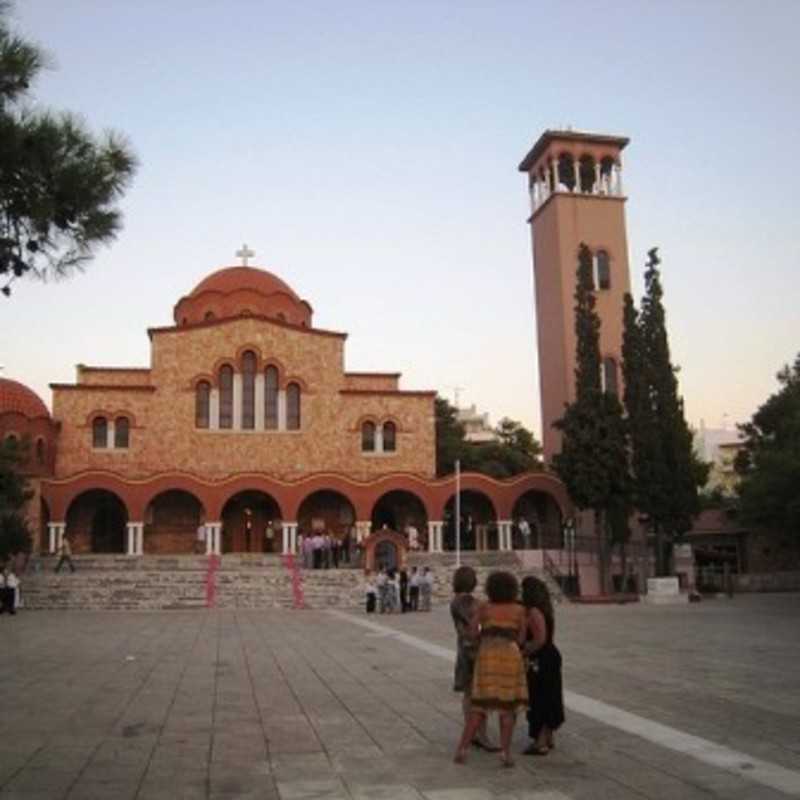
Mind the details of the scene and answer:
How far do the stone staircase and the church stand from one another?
91.1 inches

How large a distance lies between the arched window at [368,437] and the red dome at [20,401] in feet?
40.8

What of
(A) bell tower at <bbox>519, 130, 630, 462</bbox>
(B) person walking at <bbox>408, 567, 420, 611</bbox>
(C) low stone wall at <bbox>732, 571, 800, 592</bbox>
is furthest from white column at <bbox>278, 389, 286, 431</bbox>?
(C) low stone wall at <bbox>732, 571, 800, 592</bbox>

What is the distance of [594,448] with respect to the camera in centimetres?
3294

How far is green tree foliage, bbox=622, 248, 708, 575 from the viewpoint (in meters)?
32.6

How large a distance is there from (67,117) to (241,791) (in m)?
4.72

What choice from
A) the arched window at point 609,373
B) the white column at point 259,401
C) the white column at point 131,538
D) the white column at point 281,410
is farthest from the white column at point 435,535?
the white column at point 131,538

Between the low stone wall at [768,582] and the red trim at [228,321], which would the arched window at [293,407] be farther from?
the low stone wall at [768,582]

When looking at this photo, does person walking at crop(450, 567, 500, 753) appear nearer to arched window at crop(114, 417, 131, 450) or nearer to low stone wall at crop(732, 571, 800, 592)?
low stone wall at crop(732, 571, 800, 592)

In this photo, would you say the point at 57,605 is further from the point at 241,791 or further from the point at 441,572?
the point at 241,791

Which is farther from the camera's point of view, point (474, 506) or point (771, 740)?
point (474, 506)

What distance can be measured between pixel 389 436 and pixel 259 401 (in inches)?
220

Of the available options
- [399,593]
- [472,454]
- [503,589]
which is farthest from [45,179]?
[472,454]

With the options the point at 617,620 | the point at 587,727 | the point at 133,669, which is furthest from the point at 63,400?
the point at 587,727

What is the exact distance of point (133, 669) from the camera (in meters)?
13.0
